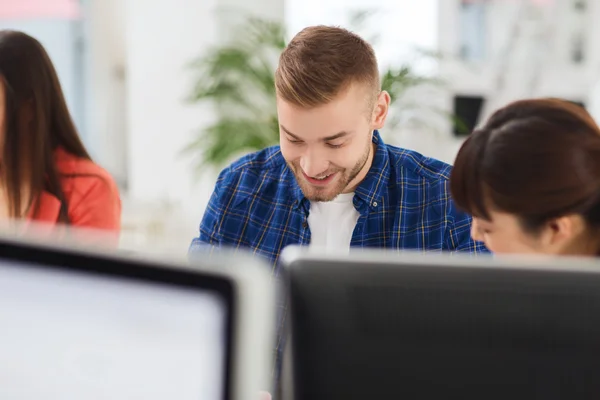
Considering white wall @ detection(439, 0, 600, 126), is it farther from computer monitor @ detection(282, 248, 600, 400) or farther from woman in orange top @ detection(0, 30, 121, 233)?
computer monitor @ detection(282, 248, 600, 400)

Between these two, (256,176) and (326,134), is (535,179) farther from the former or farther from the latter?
(256,176)

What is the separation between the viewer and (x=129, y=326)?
0.55 m

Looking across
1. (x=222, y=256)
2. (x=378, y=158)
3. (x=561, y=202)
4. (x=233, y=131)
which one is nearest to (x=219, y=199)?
(x=378, y=158)

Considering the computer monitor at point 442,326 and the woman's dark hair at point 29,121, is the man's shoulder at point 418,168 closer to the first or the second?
the woman's dark hair at point 29,121

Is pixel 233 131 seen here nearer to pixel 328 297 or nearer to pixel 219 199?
pixel 219 199

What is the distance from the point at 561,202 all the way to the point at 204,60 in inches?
87.1

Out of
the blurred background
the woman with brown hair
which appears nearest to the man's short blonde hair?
the woman with brown hair

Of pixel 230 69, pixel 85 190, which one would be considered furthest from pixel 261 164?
pixel 230 69

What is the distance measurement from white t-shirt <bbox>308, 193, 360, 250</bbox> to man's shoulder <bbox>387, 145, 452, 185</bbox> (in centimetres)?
13

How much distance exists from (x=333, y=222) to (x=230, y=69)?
1.63m

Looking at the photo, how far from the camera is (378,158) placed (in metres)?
1.67

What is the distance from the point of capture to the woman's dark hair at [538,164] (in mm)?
1101

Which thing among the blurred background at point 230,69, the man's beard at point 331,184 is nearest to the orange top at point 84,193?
the man's beard at point 331,184

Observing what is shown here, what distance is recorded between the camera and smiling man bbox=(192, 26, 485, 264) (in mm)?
1553
